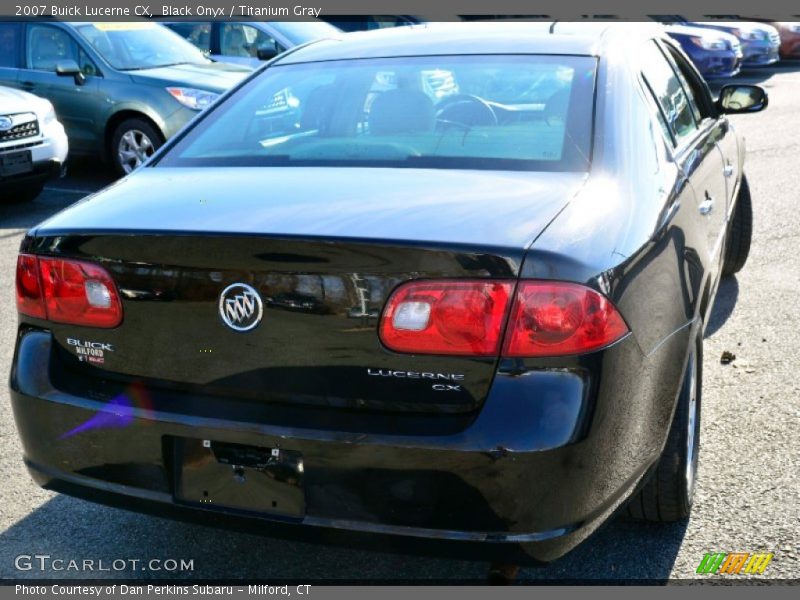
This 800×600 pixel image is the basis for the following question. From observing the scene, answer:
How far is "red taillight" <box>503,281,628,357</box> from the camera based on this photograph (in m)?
2.28

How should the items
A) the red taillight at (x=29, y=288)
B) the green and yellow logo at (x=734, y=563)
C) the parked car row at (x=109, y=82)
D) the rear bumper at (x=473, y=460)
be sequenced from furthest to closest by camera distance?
the parked car row at (x=109, y=82) < the green and yellow logo at (x=734, y=563) < the red taillight at (x=29, y=288) < the rear bumper at (x=473, y=460)

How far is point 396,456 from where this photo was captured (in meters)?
2.31

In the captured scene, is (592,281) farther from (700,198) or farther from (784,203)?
(784,203)

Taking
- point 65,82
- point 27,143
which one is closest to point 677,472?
point 27,143

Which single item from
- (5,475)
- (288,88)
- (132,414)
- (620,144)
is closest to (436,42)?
(288,88)

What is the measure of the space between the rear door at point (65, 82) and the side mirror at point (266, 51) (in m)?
2.32

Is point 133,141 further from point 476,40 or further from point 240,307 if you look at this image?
point 240,307

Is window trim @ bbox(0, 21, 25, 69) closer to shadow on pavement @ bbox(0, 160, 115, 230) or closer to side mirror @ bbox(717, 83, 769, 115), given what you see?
shadow on pavement @ bbox(0, 160, 115, 230)

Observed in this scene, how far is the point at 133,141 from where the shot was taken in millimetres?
9641

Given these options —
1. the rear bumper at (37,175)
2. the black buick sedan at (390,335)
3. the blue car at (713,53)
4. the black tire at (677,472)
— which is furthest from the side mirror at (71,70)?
the blue car at (713,53)

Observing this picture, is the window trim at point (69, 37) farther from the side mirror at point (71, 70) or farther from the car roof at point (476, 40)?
the car roof at point (476, 40)

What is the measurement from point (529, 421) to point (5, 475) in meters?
2.20

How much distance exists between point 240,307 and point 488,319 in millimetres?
604

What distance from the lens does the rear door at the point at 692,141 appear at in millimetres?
3582
